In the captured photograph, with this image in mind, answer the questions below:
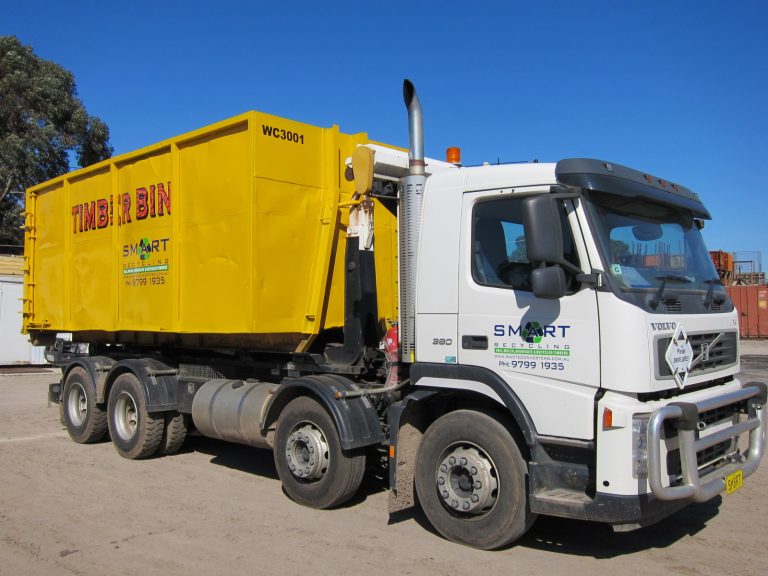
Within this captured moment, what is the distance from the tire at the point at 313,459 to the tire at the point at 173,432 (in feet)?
8.15

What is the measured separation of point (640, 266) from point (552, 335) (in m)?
0.80

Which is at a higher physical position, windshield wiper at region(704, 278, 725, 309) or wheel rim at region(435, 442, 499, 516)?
windshield wiper at region(704, 278, 725, 309)

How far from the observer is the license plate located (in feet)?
15.3

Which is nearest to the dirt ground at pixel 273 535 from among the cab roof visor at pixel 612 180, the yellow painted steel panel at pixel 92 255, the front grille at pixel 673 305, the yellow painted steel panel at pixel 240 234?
the yellow painted steel panel at pixel 240 234

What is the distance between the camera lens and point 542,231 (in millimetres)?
4262

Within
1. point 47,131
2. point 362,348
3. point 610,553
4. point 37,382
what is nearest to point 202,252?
point 362,348

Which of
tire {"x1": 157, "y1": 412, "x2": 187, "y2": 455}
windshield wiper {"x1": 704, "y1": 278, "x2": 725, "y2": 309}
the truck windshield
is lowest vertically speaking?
tire {"x1": 157, "y1": 412, "x2": 187, "y2": 455}

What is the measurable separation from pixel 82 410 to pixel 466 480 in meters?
6.64

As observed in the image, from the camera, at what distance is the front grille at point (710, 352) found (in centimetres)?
431

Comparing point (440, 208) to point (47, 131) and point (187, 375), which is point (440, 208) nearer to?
point (187, 375)

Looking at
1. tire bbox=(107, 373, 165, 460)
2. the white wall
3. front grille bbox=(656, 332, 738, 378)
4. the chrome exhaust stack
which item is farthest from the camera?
the white wall

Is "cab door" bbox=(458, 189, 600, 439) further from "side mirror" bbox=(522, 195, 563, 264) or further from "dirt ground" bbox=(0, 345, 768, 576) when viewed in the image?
"dirt ground" bbox=(0, 345, 768, 576)

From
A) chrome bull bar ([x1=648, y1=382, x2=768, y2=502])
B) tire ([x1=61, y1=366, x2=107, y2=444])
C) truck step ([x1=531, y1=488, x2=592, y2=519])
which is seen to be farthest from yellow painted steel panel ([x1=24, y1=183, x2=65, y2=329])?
chrome bull bar ([x1=648, y1=382, x2=768, y2=502])

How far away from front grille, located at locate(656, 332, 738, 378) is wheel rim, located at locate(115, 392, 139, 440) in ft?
21.4
